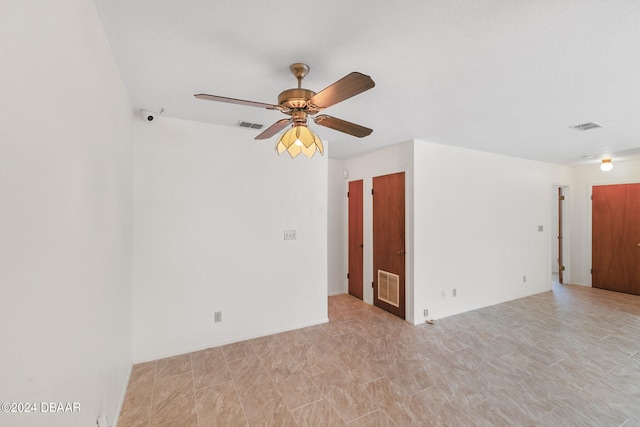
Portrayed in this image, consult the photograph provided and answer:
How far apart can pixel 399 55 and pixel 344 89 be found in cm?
58

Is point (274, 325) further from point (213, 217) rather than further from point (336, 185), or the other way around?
point (336, 185)

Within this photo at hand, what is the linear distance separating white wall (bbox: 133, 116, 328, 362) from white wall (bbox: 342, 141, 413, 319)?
40.3 inches

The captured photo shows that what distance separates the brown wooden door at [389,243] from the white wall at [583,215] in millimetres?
4683

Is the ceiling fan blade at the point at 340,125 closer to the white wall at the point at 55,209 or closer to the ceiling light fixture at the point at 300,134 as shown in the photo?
the ceiling light fixture at the point at 300,134

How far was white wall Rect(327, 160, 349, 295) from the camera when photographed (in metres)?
5.02

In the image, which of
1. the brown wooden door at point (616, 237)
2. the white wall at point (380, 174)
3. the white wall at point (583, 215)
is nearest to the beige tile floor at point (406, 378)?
the white wall at point (380, 174)

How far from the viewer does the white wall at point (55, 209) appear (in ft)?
2.27

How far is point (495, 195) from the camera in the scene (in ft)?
14.9

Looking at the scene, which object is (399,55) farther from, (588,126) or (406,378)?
(588,126)

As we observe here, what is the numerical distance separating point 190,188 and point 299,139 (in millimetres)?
1661

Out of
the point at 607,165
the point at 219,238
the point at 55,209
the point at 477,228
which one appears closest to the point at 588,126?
the point at 477,228

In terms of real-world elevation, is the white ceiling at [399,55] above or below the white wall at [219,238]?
above

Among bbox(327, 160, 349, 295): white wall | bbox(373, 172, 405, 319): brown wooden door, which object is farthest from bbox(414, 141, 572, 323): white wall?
bbox(327, 160, 349, 295): white wall

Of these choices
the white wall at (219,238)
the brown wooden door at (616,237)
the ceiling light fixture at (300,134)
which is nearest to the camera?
the ceiling light fixture at (300,134)
